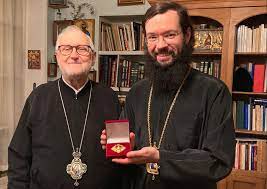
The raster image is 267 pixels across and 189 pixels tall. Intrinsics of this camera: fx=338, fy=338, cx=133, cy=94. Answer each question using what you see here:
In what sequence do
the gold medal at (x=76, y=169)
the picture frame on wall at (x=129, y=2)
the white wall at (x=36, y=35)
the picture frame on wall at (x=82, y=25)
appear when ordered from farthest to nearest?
the white wall at (x=36, y=35) < the picture frame on wall at (x=82, y=25) < the picture frame on wall at (x=129, y=2) < the gold medal at (x=76, y=169)

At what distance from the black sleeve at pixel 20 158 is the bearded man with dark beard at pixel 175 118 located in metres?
0.54

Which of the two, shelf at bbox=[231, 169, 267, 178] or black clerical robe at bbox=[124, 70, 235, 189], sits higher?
black clerical robe at bbox=[124, 70, 235, 189]

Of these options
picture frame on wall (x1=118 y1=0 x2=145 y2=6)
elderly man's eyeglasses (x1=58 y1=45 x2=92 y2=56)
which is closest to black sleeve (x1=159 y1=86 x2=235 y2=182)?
elderly man's eyeglasses (x1=58 y1=45 x2=92 y2=56)

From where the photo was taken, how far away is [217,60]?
10.3ft

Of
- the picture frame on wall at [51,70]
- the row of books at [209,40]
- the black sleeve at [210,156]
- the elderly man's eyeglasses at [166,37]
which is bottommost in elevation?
the black sleeve at [210,156]

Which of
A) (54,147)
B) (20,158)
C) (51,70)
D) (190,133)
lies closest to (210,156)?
(190,133)

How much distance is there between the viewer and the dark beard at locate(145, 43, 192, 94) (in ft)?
4.56

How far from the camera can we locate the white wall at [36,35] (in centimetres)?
376

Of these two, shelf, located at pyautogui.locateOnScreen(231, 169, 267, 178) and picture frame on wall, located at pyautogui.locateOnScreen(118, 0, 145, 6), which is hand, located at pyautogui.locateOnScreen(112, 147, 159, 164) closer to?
shelf, located at pyautogui.locateOnScreen(231, 169, 267, 178)

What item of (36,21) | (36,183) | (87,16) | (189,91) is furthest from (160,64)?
(36,21)

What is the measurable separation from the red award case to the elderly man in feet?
1.47

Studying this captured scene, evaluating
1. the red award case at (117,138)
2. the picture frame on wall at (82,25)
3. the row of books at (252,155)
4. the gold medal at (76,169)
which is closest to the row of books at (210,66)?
the row of books at (252,155)

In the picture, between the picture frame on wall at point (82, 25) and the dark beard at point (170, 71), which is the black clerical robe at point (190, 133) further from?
the picture frame on wall at point (82, 25)

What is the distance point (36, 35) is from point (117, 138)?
286 cm
